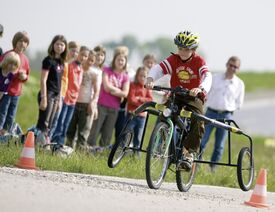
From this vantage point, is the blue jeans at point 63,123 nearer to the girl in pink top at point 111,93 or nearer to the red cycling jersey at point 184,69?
the girl in pink top at point 111,93

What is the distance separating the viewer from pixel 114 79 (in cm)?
1802

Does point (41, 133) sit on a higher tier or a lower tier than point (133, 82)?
lower

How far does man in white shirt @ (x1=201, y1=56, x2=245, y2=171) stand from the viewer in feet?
60.4

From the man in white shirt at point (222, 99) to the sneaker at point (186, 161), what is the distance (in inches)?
196

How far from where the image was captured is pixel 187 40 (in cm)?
1332

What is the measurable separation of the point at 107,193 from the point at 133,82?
7.41 metres

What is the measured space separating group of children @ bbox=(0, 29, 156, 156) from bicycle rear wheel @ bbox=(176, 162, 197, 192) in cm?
266

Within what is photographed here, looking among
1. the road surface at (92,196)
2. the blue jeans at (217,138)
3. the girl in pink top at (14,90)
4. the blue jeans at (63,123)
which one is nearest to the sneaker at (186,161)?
the road surface at (92,196)

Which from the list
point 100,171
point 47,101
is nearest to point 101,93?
point 47,101

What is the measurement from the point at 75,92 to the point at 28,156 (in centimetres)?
390

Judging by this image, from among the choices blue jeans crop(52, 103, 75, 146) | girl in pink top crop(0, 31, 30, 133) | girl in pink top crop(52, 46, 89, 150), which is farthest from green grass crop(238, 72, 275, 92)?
girl in pink top crop(0, 31, 30, 133)

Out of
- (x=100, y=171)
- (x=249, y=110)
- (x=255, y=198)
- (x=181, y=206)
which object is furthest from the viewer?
(x=249, y=110)

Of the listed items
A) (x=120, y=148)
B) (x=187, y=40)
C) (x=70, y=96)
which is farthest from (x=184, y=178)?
(x=70, y=96)

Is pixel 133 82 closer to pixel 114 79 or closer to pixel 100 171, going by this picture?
pixel 114 79
